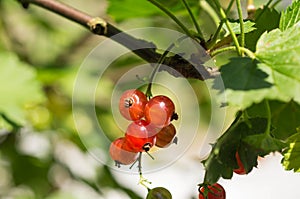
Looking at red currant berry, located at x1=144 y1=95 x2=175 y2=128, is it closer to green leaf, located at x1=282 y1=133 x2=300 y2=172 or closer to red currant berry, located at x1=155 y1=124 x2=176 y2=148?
red currant berry, located at x1=155 y1=124 x2=176 y2=148

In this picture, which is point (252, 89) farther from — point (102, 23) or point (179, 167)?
point (179, 167)

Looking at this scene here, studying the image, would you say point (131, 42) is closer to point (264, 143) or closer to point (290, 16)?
point (290, 16)

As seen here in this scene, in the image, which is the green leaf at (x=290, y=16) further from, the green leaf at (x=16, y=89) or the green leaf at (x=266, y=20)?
the green leaf at (x=16, y=89)

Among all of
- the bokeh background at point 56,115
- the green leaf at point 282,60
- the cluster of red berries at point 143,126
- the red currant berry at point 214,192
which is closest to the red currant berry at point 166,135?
the cluster of red berries at point 143,126

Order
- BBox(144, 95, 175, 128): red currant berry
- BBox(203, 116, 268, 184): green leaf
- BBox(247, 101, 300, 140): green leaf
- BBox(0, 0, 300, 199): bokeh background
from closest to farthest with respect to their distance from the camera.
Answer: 1. BBox(203, 116, 268, 184): green leaf
2. BBox(144, 95, 175, 128): red currant berry
3. BBox(247, 101, 300, 140): green leaf
4. BBox(0, 0, 300, 199): bokeh background

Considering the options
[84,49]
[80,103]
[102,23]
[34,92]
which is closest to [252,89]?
[102,23]

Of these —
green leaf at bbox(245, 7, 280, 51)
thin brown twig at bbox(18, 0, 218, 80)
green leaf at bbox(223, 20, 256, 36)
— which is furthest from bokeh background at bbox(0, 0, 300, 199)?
green leaf at bbox(223, 20, 256, 36)
